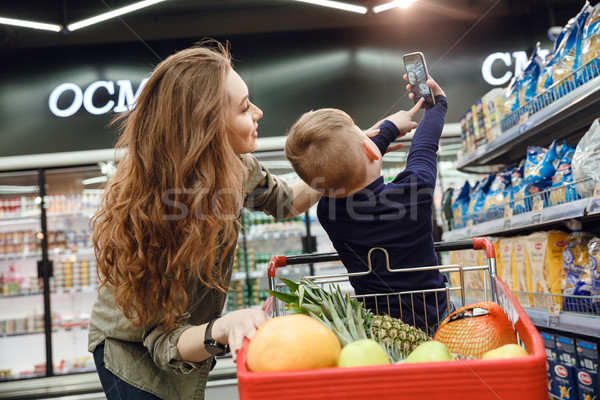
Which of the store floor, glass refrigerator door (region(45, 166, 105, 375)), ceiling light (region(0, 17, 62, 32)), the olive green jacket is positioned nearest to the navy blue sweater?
the olive green jacket

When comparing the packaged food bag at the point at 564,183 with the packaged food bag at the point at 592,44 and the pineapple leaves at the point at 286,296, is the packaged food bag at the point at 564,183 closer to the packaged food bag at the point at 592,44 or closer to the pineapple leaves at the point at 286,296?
the packaged food bag at the point at 592,44

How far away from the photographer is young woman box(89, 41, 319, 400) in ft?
3.70

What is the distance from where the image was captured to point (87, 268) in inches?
205

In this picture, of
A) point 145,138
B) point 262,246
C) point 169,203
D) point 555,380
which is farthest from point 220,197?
point 262,246

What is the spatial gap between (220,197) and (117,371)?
0.54m

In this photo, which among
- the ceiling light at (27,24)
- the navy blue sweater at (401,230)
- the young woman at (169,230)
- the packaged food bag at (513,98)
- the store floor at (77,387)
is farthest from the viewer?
the ceiling light at (27,24)

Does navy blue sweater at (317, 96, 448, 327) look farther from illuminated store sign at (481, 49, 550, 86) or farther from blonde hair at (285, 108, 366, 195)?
illuminated store sign at (481, 49, 550, 86)

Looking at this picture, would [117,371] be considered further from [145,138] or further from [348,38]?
[348,38]

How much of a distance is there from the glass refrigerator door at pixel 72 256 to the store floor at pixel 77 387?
51cm

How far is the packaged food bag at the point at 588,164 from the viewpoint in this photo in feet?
5.82

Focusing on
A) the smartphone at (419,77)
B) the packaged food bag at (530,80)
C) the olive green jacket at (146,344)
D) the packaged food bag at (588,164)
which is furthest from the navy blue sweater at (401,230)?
the packaged food bag at (530,80)

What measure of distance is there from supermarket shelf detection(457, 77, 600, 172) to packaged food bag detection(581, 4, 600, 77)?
0.07 m

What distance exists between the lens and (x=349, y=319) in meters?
0.94

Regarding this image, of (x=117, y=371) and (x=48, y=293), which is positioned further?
(x=48, y=293)
